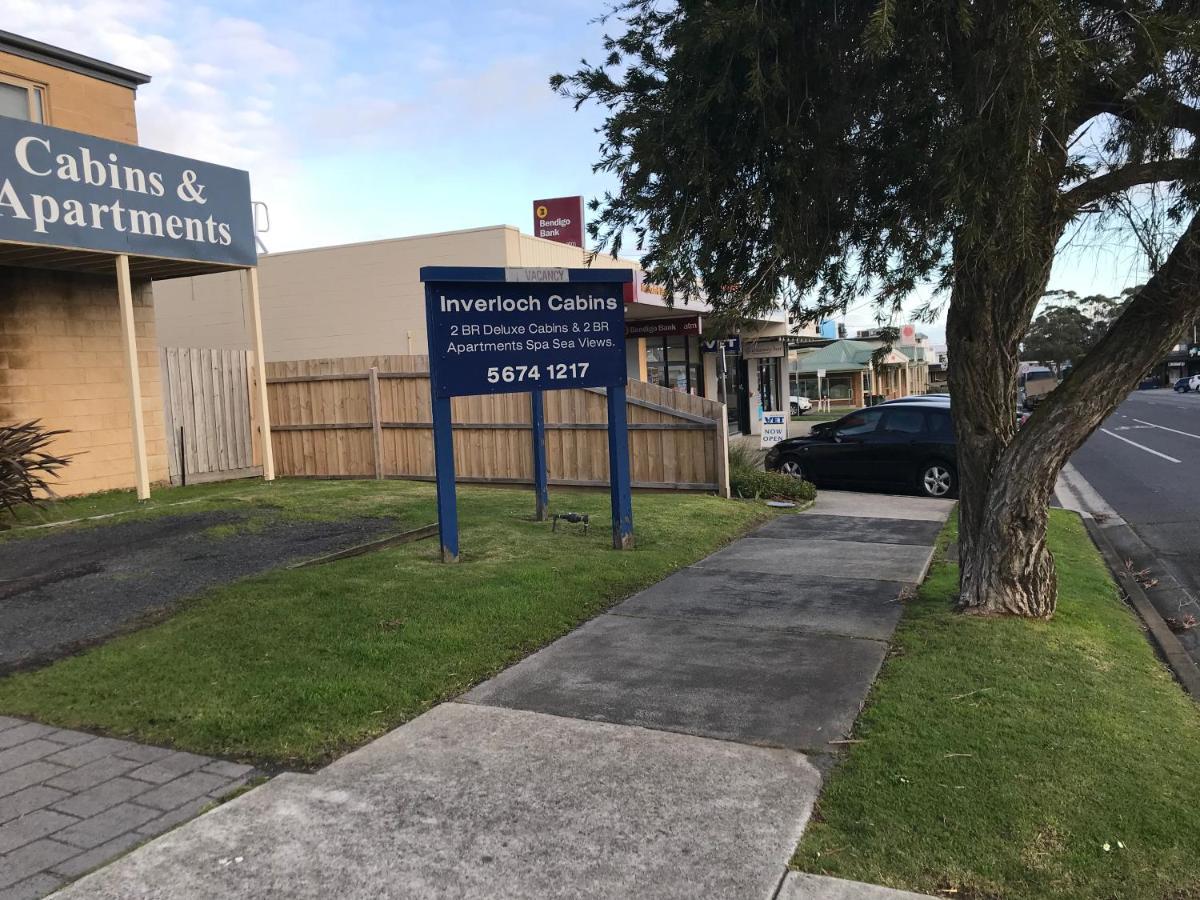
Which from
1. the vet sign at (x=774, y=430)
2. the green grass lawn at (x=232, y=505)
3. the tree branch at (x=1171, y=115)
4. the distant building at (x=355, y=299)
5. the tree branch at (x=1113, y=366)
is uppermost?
the distant building at (x=355, y=299)

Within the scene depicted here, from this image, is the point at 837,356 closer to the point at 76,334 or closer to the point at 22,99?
the point at 76,334

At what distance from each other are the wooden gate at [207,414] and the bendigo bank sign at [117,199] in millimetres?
2348

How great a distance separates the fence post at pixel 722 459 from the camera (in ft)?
41.3

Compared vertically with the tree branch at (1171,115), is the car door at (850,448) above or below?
below

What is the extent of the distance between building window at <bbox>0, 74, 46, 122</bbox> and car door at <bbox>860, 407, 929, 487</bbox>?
12.7 metres

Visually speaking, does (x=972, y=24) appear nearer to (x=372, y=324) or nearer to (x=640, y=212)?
(x=640, y=212)

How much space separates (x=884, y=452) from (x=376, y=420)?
809cm

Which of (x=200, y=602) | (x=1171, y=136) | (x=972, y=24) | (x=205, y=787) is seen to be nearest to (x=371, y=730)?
(x=205, y=787)

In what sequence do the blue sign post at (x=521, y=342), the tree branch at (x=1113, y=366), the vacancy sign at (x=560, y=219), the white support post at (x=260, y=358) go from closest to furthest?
Result: 1. the tree branch at (x=1113, y=366)
2. the blue sign post at (x=521, y=342)
3. the white support post at (x=260, y=358)
4. the vacancy sign at (x=560, y=219)

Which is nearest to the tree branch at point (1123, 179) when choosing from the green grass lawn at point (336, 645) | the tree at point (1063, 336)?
the green grass lawn at point (336, 645)

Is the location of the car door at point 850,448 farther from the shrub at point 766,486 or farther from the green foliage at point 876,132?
the green foliage at point 876,132

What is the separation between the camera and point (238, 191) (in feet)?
41.0

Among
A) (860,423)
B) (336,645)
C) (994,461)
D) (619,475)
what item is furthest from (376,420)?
(994,461)

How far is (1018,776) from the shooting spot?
385cm
